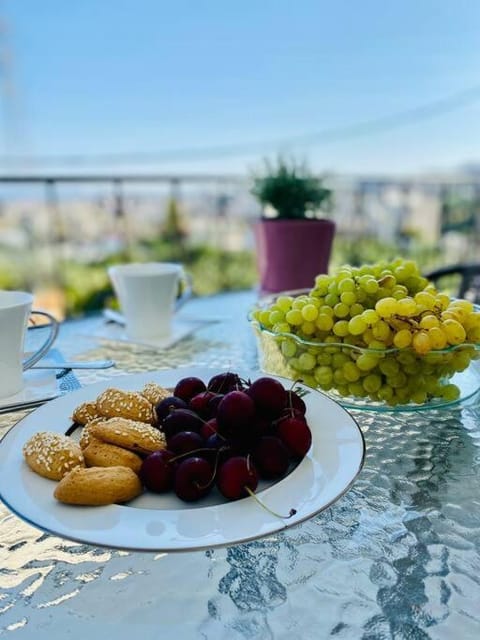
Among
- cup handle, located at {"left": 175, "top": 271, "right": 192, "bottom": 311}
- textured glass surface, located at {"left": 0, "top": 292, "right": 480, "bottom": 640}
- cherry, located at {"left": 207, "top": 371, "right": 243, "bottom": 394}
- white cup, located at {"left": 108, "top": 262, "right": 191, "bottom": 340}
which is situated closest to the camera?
textured glass surface, located at {"left": 0, "top": 292, "right": 480, "bottom": 640}

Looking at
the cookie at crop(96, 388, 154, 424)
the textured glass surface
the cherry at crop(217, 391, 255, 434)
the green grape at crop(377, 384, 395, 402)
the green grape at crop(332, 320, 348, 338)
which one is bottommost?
the textured glass surface

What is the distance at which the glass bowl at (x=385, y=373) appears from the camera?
573 mm

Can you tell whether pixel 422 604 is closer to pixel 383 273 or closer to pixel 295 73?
pixel 383 273

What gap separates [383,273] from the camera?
0.70m

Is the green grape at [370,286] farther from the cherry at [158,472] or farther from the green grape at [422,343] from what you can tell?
the cherry at [158,472]

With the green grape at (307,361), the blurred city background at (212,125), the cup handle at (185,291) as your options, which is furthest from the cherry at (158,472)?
A: the blurred city background at (212,125)

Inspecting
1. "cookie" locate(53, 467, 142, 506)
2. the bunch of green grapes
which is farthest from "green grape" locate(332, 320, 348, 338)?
"cookie" locate(53, 467, 142, 506)

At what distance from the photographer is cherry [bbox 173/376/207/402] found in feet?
1.71

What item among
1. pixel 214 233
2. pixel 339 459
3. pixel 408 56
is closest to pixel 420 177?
pixel 214 233

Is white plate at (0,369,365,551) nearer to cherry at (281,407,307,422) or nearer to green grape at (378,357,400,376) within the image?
cherry at (281,407,307,422)

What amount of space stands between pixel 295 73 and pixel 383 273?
8.15 m

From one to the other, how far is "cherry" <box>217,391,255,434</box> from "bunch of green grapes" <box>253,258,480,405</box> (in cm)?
20

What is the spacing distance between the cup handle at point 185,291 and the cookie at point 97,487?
0.62 m

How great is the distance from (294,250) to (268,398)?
619 mm
